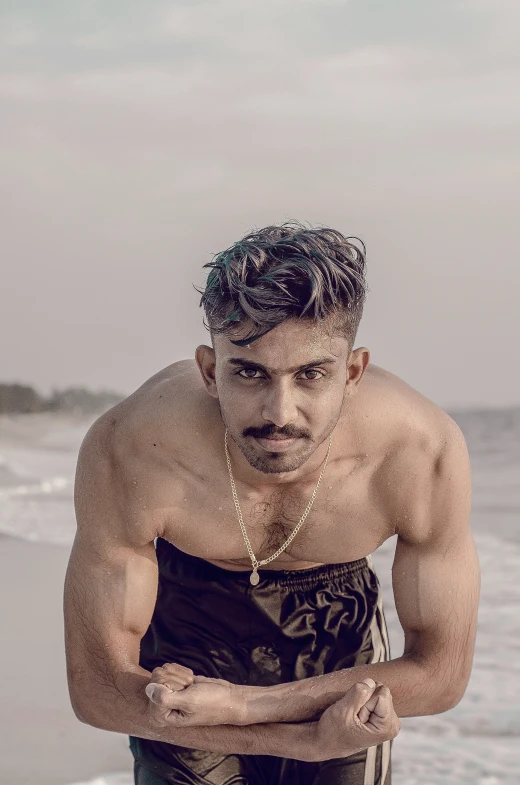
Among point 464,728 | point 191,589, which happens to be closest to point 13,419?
point 464,728

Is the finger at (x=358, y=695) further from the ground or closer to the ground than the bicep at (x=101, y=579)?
closer to the ground

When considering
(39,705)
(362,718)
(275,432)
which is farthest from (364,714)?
(39,705)

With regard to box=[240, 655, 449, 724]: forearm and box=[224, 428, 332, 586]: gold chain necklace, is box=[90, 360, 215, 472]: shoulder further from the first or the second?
box=[240, 655, 449, 724]: forearm

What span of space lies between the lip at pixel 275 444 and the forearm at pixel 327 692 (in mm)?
668

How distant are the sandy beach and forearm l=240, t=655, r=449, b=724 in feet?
5.52

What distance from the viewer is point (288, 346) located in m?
2.89

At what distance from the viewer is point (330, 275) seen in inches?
116

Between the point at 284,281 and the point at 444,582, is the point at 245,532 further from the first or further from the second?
the point at 284,281

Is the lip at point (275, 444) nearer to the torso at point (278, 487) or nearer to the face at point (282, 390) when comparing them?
the face at point (282, 390)

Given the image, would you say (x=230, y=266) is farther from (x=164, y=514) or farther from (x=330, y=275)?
(x=164, y=514)

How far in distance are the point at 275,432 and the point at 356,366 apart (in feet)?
1.12

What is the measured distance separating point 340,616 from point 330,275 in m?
1.13

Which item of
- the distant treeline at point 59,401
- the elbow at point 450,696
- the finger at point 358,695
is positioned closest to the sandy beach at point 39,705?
the elbow at point 450,696

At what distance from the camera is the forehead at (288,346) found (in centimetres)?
288
